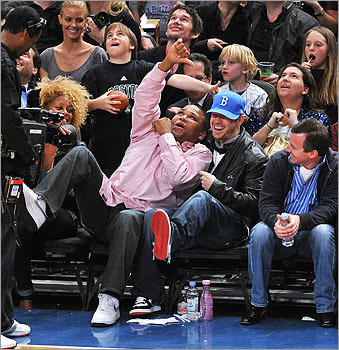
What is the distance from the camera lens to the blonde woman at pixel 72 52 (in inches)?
304

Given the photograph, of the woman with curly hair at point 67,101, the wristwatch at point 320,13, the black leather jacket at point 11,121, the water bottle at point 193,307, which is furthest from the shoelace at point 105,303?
the wristwatch at point 320,13

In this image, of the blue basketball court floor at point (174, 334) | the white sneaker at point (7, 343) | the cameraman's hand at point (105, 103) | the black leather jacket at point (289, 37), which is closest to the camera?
the white sneaker at point (7, 343)

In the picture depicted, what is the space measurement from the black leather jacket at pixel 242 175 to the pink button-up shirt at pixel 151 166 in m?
0.19

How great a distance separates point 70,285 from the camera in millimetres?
6809

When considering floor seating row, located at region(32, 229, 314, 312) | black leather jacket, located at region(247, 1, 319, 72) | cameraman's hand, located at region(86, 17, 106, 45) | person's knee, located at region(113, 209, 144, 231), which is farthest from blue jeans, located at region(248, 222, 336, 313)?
cameraman's hand, located at region(86, 17, 106, 45)

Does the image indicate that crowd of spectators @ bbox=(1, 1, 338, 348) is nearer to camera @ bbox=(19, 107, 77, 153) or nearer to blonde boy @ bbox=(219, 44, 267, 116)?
blonde boy @ bbox=(219, 44, 267, 116)

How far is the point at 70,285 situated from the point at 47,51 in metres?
2.38

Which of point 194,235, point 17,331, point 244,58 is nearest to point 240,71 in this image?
point 244,58

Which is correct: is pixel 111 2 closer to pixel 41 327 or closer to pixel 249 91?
pixel 249 91

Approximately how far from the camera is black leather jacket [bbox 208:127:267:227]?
5.96 m

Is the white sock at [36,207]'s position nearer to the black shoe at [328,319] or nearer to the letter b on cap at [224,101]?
the letter b on cap at [224,101]

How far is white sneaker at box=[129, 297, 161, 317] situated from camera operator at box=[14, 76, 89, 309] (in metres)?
0.80

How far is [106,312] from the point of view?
5.69 meters

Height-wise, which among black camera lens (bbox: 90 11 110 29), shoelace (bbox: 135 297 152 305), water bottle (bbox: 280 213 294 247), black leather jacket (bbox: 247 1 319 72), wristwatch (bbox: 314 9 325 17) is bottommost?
shoelace (bbox: 135 297 152 305)
